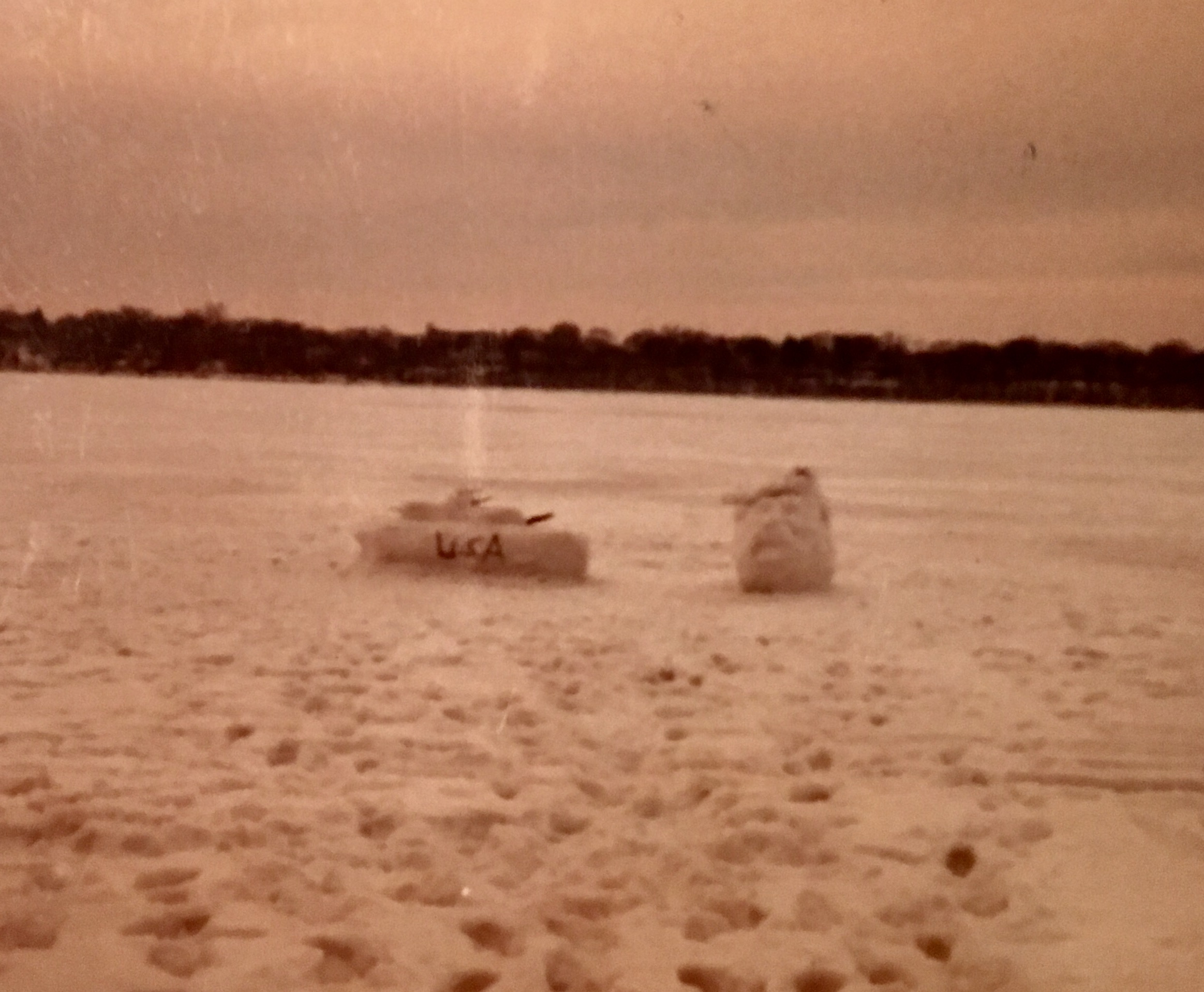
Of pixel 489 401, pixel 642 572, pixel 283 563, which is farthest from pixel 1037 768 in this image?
pixel 489 401

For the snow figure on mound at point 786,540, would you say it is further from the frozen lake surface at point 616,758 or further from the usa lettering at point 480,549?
the usa lettering at point 480,549

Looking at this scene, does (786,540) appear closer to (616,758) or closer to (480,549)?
(480,549)

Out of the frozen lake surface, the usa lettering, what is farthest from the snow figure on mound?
the usa lettering

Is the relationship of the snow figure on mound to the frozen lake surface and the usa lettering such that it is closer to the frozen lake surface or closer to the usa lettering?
the frozen lake surface

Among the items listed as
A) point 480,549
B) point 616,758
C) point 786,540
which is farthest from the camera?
point 480,549

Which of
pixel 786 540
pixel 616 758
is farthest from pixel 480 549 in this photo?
pixel 616 758

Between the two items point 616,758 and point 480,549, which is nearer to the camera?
point 616,758

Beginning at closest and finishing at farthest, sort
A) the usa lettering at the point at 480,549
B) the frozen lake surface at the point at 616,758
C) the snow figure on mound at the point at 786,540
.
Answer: the frozen lake surface at the point at 616,758 → the snow figure on mound at the point at 786,540 → the usa lettering at the point at 480,549

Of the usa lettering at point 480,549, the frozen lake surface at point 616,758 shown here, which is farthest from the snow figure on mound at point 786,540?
the usa lettering at point 480,549

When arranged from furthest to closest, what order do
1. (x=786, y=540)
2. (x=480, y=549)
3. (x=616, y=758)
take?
(x=480, y=549) → (x=786, y=540) → (x=616, y=758)
